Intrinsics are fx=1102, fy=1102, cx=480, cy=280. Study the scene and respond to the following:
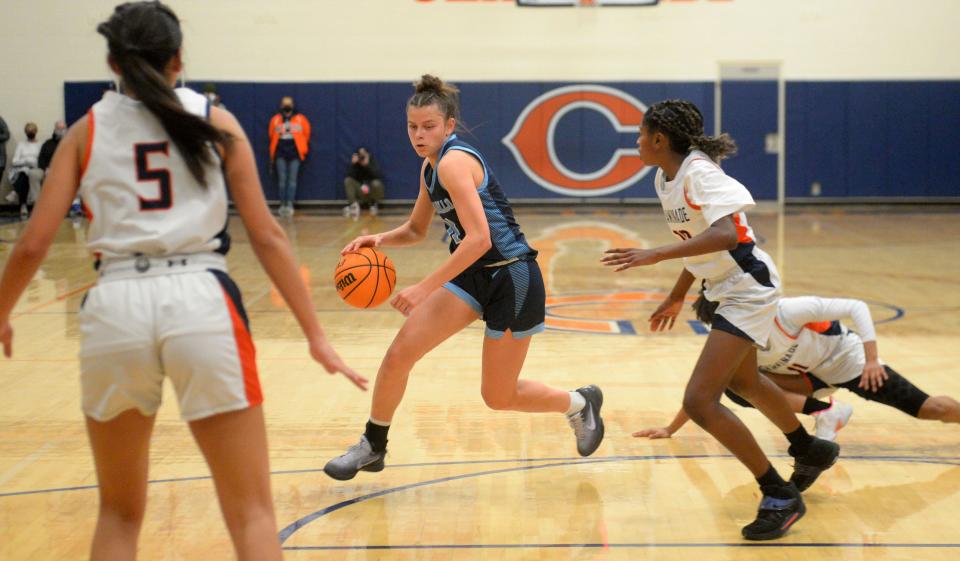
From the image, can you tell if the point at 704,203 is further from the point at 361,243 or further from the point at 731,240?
the point at 361,243

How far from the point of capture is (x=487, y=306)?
177 inches

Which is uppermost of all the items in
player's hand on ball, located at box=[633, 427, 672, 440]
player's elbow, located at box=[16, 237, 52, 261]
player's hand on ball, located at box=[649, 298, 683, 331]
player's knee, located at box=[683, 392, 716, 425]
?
player's elbow, located at box=[16, 237, 52, 261]

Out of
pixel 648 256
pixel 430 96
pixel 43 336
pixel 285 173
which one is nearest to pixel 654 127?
pixel 648 256

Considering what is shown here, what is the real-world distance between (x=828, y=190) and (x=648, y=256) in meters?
17.2

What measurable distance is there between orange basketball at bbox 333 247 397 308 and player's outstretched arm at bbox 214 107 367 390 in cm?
194

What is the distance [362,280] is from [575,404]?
3.57 feet

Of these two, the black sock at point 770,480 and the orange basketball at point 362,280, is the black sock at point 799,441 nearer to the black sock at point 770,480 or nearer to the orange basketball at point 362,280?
the black sock at point 770,480

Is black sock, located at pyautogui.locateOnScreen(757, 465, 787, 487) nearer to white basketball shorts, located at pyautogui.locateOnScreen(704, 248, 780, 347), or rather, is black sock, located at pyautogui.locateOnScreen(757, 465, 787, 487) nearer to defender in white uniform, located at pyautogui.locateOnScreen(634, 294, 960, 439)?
white basketball shorts, located at pyautogui.locateOnScreen(704, 248, 780, 347)

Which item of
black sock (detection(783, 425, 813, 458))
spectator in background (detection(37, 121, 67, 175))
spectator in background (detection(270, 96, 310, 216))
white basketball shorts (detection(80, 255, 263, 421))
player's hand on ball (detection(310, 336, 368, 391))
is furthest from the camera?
spectator in background (detection(270, 96, 310, 216))

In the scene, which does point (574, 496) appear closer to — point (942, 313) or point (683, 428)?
point (683, 428)

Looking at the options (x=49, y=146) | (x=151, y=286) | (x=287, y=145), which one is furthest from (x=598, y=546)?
(x=49, y=146)

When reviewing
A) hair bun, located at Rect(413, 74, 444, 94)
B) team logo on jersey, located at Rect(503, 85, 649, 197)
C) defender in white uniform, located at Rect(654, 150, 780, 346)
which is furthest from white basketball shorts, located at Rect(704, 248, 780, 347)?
team logo on jersey, located at Rect(503, 85, 649, 197)

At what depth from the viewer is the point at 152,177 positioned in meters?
2.49

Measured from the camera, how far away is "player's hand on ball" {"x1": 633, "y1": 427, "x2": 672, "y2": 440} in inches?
201
